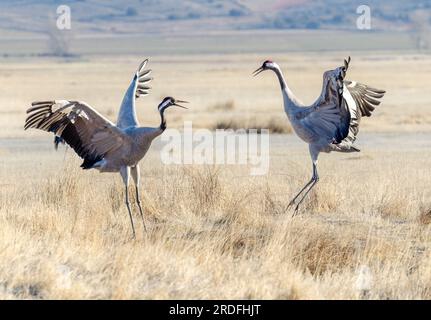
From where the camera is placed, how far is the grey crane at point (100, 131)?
10391 mm

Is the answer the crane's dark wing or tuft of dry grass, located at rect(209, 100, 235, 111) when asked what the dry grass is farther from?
the crane's dark wing

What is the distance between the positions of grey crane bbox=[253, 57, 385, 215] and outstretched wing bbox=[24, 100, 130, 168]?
79.2 inches

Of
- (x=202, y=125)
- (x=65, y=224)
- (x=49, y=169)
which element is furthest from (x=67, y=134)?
(x=202, y=125)

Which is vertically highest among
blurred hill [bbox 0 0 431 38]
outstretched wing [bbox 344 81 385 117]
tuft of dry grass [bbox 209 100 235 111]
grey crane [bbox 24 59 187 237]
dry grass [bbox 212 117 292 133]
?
blurred hill [bbox 0 0 431 38]

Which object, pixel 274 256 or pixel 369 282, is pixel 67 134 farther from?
pixel 369 282

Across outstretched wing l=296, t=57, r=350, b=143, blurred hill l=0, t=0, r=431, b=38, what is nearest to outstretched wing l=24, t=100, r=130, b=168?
outstretched wing l=296, t=57, r=350, b=143

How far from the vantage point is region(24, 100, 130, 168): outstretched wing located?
1038 centimetres

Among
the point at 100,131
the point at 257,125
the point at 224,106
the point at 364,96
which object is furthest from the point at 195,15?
the point at 100,131

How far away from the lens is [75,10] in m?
168

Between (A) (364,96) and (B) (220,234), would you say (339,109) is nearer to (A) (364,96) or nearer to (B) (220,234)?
(A) (364,96)

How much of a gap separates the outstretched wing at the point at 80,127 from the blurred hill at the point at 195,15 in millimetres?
137269

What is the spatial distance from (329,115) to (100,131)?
8.49 feet

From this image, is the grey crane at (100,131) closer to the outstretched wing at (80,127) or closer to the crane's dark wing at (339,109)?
the outstretched wing at (80,127)

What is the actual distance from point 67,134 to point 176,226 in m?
1.38
